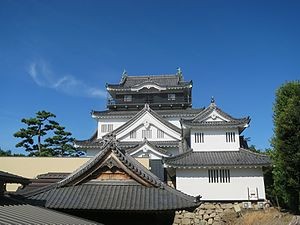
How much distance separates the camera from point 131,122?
34.1 meters

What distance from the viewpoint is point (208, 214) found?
79.0 ft

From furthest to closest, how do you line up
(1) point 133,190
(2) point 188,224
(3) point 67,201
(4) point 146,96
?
(4) point 146,96 → (2) point 188,224 → (1) point 133,190 → (3) point 67,201

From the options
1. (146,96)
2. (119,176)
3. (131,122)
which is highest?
(146,96)

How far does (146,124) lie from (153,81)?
908 cm

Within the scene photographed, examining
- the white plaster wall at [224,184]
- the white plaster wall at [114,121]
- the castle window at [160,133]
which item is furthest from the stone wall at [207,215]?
the white plaster wall at [114,121]

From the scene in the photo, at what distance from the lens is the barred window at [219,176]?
24.4 metres

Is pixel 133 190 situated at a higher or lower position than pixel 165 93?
lower

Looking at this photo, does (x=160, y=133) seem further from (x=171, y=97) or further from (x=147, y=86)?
(x=147, y=86)

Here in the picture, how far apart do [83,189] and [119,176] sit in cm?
144

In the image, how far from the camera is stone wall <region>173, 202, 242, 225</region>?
78.5ft

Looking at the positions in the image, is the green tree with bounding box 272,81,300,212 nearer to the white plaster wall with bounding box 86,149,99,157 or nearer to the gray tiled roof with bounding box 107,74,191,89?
the white plaster wall with bounding box 86,149,99,157

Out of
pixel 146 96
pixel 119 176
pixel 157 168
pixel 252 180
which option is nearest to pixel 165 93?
pixel 146 96

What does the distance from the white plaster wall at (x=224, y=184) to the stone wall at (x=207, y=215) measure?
58 centimetres

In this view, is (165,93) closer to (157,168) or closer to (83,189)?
(157,168)
